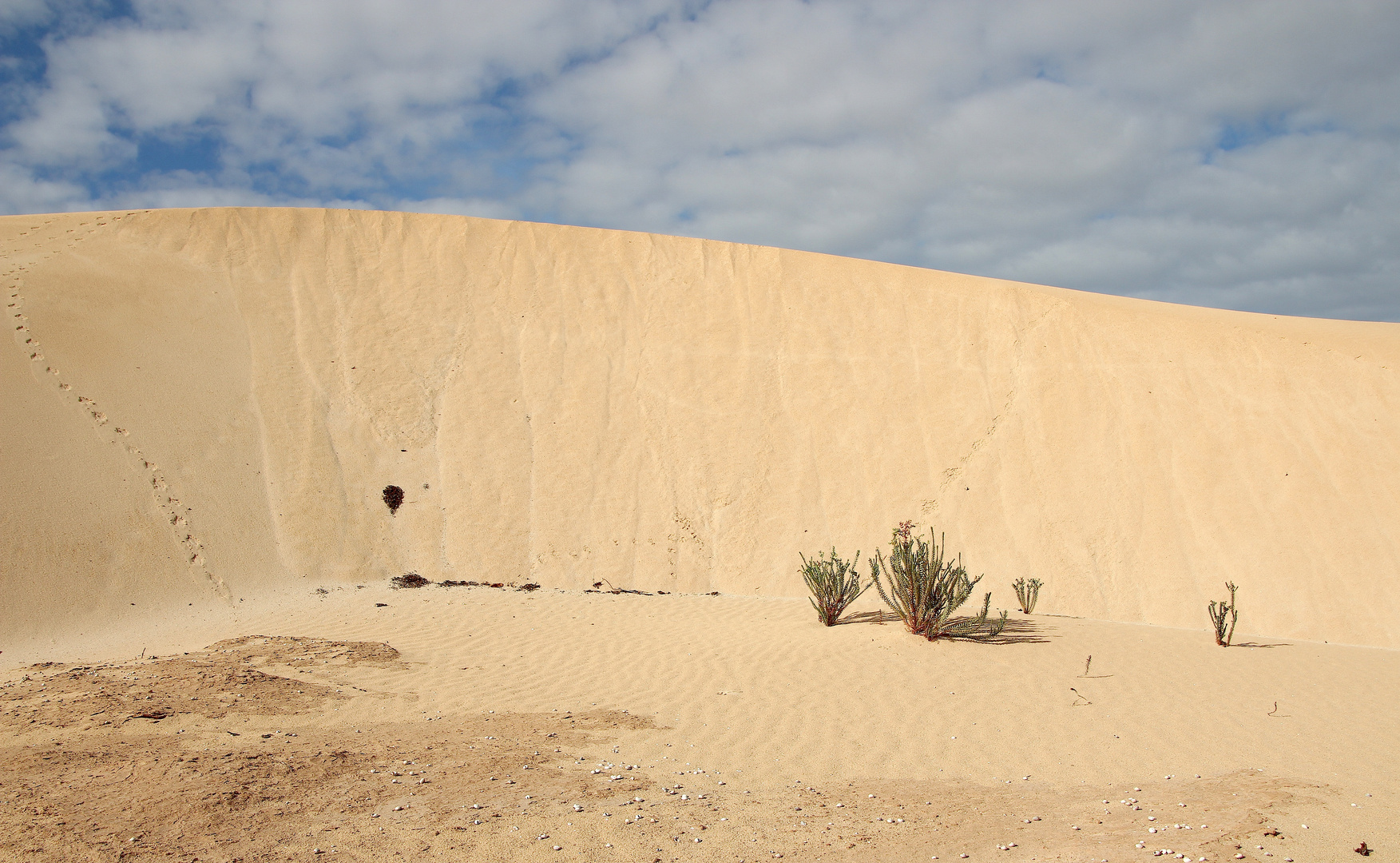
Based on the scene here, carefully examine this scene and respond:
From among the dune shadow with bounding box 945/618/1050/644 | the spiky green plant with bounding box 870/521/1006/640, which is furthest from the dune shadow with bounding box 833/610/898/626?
the dune shadow with bounding box 945/618/1050/644

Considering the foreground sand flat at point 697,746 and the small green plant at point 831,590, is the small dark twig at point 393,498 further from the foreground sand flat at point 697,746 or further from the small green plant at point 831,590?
the small green plant at point 831,590

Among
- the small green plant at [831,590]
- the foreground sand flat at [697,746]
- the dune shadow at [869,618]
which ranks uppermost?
the small green plant at [831,590]

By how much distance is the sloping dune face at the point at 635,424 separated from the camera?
34.6 feet

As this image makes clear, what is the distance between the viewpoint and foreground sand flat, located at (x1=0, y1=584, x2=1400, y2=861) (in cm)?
347

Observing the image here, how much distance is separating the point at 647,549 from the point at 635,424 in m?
2.55

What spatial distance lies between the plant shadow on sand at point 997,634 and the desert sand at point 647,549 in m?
0.18

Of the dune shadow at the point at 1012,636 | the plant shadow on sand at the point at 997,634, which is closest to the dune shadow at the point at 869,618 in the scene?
the plant shadow on sand at the point at 997,634

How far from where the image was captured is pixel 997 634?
7523 millimetres

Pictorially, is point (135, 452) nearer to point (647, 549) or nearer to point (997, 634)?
point (647, 549)

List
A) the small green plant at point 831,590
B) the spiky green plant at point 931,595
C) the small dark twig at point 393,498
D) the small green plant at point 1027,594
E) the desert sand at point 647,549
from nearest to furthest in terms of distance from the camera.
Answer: the desert sand at point 647,549 → the spiky green plant at point 931,595 → the small green plant at point 831,590 → the small green plant at point 1027,594 → the small dark twig at point 393,498

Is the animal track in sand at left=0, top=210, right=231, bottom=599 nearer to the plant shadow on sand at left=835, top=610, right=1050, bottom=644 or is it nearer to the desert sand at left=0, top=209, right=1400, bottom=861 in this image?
the desert sand at left=0, top=209, right=1400, bottom=861

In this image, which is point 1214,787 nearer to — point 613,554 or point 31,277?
point 613,554

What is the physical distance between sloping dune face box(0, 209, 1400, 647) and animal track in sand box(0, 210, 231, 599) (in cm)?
5

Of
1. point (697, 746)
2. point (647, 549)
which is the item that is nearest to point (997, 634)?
point (697, 746)
